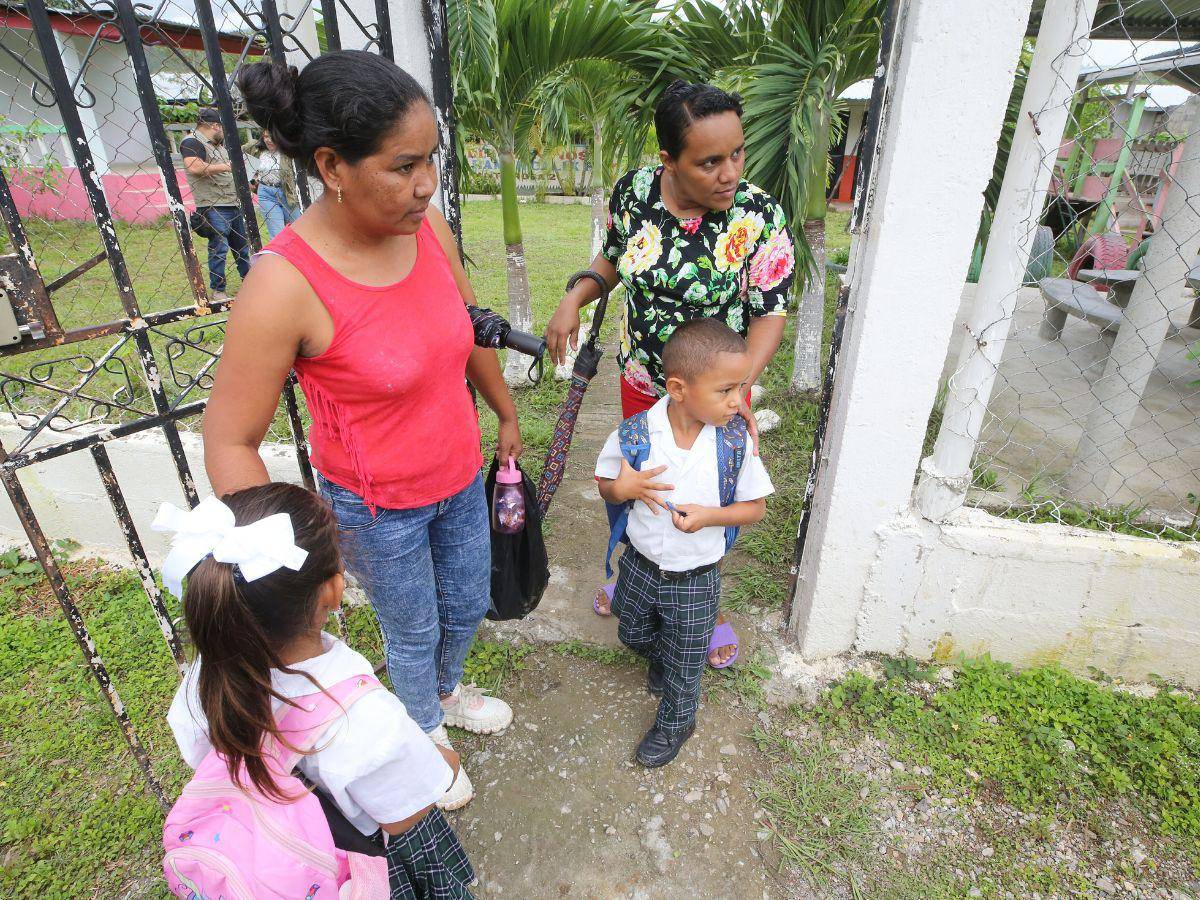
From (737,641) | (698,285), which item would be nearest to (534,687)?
(737,641)

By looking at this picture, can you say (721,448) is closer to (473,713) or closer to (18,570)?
(473,713)

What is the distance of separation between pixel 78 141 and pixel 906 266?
1.98m

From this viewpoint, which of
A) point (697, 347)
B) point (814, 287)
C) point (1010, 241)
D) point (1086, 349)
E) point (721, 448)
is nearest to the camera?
point (697, 347)

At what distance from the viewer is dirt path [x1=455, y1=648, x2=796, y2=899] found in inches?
73.7

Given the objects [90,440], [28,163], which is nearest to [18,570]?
[90,440]

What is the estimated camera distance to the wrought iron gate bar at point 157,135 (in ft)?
4.59

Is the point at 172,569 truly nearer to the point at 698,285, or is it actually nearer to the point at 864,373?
the point at 698,285

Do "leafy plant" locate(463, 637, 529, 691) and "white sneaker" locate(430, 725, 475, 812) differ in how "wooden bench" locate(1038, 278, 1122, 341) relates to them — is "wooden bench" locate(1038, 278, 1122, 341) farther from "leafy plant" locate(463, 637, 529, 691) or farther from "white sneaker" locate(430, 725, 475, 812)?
"white sneaker" locate(430, 725, 475, 812)

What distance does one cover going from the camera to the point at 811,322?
15.4ft

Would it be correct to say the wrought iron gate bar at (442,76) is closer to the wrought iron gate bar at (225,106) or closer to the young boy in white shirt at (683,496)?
the wrought iron gate bar at (225,106)

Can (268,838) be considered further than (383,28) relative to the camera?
No

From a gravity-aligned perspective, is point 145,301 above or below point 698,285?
below

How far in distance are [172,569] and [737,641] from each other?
2.00m

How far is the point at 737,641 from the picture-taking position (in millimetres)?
2588
